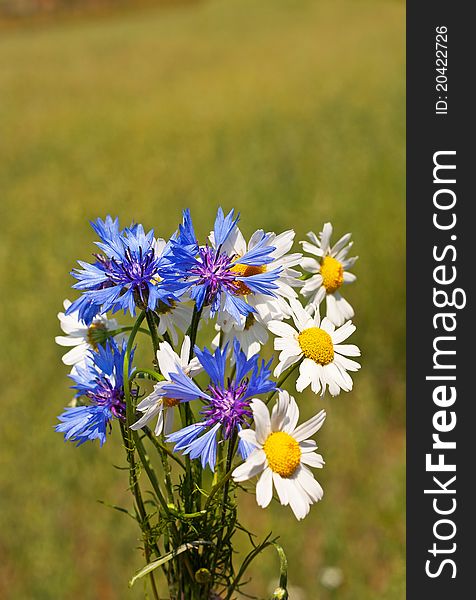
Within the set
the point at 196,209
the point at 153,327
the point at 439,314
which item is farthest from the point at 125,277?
the point at 196,209

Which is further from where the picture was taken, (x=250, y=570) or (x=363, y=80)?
(x=363, y=80)

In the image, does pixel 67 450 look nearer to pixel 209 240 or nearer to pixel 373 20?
pixel 209 240

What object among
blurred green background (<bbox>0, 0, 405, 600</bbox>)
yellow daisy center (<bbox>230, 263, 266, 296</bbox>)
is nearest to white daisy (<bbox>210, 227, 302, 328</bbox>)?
A: yellow daisy center (<bbox>230, 263, 266, 296</bbox>)

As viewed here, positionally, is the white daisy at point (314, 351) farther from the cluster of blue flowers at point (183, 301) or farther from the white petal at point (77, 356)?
the white petal at point (77, 356)

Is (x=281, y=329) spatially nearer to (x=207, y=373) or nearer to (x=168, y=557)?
(x=207, y=373)

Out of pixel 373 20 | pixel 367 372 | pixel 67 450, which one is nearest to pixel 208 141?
pixel 367 372

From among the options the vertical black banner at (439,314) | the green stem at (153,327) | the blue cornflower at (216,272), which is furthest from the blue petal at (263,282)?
the vertical black banner at (439,314)

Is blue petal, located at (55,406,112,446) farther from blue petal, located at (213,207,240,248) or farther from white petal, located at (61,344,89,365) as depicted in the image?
blue petal, located at (213,207,240,248)
